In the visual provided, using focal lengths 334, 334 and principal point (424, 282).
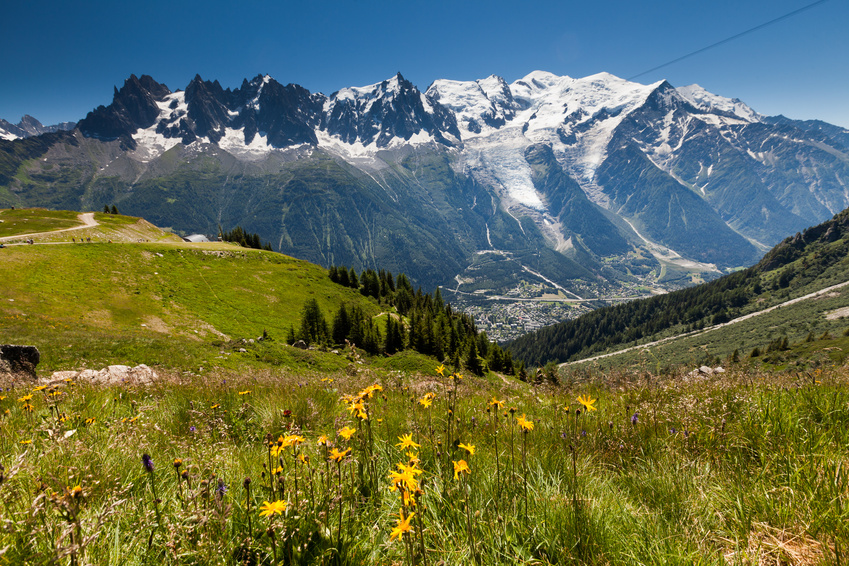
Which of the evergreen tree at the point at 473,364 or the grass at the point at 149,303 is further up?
the grass at the point at 149,303

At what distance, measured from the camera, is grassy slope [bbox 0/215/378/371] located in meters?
17.7

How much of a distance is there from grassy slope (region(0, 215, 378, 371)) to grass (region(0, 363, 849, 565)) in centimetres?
1564

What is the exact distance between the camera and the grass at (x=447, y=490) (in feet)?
6.44

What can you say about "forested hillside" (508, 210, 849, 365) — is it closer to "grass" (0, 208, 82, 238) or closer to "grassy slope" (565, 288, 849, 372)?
"grassy slope" (565, 288, 849, 372)

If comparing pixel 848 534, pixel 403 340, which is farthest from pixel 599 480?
pixel 403 340

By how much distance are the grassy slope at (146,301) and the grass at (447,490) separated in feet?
51.3

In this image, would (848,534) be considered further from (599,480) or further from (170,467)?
(170,467)

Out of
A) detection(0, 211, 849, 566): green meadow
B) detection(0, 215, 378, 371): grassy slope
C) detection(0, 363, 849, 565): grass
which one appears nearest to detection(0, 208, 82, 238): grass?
detection(0, 215, 378, 371): grassy slope

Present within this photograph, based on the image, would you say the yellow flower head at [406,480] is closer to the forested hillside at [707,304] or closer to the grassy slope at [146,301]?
the grassy slope at [146,301]

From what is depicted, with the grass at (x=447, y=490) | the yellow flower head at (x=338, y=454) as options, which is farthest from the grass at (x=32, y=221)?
the yellow flower head at (x=338, y=454)

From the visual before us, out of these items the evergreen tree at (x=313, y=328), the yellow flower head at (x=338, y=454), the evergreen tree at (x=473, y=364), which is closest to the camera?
the yellow flower head at (x=338, y=454)

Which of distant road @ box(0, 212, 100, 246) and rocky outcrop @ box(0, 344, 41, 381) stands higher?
distant road @ box(0, 212, 100, 246)

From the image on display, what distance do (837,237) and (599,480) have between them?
869ft

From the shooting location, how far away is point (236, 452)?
387 cm
